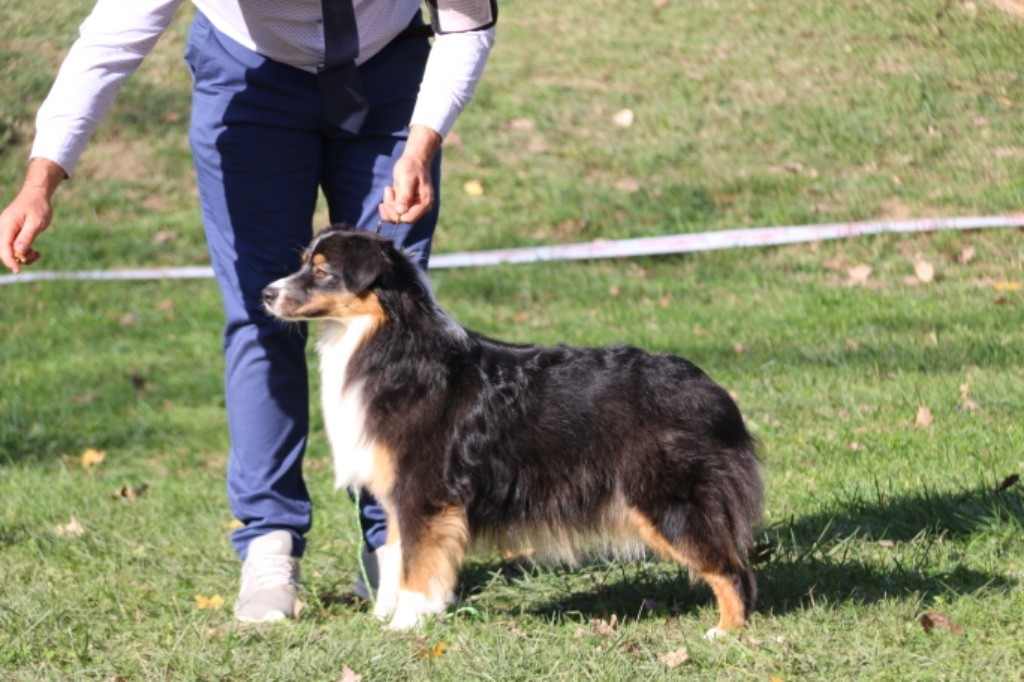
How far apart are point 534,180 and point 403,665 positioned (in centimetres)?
720

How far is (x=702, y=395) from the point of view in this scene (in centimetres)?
396

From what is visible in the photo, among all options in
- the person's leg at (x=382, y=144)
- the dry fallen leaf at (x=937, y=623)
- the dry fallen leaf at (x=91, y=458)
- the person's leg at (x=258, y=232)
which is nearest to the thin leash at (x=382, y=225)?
the person's leg at (x=382, y=144)

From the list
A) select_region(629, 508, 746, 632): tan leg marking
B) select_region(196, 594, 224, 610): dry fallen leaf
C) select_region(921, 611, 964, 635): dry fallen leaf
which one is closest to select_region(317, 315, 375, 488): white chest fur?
select_region(196, 594, 224, 610): dry fallen leaf

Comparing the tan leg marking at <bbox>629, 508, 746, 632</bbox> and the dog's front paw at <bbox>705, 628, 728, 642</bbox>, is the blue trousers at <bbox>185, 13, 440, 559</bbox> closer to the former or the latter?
the tan leg marking at <bbox>629, 508, 746, 632</bbox>

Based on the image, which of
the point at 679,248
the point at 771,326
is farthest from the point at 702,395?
the point at 679,248

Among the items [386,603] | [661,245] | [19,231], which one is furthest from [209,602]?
[661,245]

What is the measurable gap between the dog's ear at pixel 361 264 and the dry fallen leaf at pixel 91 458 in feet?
10.8

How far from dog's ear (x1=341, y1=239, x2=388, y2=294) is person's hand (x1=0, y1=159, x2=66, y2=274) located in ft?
2.71

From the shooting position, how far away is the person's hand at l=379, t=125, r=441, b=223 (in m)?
3.74

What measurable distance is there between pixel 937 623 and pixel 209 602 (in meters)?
2.35

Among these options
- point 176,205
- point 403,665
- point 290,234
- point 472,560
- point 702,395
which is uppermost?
point 290,234

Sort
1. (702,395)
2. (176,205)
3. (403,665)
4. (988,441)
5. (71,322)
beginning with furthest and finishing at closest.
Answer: (176,205) → (71,322) → (988,441) → (702,395) → (403,665)

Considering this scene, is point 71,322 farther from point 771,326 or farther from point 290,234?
point 290,234

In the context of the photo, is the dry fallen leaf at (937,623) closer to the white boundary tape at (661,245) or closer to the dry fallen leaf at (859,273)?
the dry fallen leaf at (859,273)
